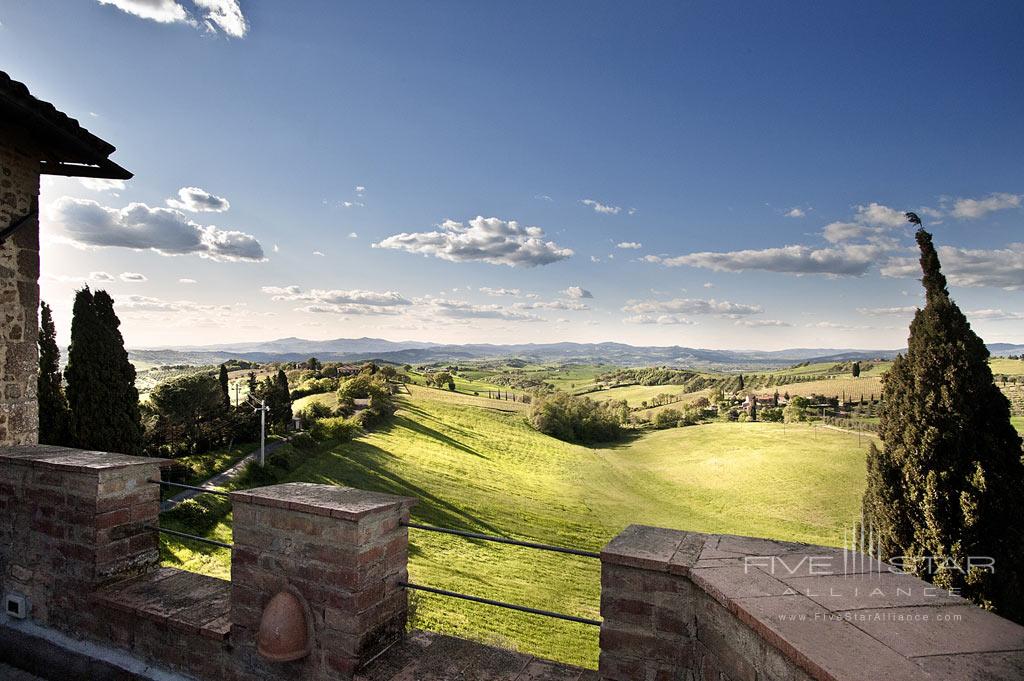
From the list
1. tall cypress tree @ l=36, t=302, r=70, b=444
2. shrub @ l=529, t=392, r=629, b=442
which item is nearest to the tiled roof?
tall cypress tree @ l=36, t=302, r=70, b=444

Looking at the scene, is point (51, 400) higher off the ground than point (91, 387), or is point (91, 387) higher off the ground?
point (91, 387)

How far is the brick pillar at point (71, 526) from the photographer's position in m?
3.34

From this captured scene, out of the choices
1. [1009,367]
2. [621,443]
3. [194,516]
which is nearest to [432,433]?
[194,516]

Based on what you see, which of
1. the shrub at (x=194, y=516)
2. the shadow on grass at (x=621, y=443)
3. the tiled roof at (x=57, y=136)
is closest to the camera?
the tiled roof at (x=57, y=136)

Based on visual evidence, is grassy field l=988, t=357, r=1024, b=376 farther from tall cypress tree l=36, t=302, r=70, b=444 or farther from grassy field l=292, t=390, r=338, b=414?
tall cypress tree l=36, t=302, r=70, b=444

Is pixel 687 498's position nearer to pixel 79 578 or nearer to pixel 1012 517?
pixel 1012 517

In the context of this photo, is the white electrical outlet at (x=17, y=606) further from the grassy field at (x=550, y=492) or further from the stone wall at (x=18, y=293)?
the grassy field at (x=550, y=492)

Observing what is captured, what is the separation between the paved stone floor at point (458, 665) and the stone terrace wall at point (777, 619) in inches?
14.7

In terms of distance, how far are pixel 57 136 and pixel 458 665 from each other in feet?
18.5

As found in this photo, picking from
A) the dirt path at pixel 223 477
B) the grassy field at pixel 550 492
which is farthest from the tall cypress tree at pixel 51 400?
the grassy field at pixel 550 492

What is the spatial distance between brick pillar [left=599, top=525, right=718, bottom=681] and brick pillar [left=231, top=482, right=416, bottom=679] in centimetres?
105

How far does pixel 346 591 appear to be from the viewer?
97.5 inches

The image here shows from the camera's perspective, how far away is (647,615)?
222cm

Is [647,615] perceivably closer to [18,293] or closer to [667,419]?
[18,293]
